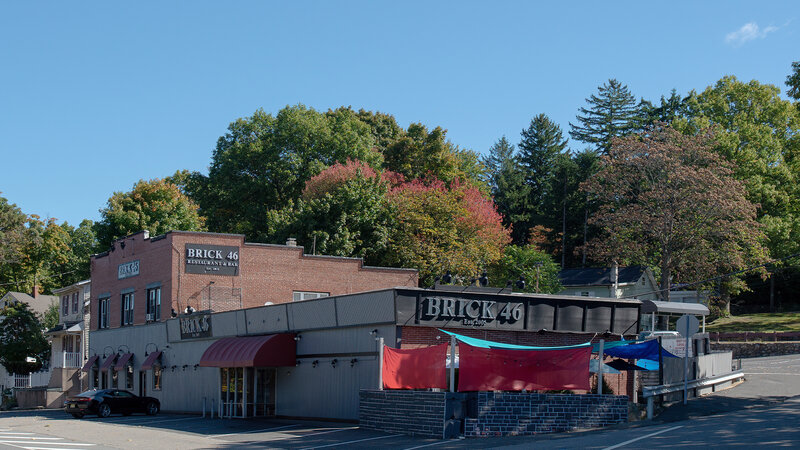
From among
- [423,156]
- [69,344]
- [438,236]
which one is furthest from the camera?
[423,156]

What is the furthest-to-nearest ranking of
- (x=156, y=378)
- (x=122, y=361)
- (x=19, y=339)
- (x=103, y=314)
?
(x=19, y=339) < (x=103, y=314) < (x=122, y=361) < (x=156, y=378)

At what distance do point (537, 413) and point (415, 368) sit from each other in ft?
12.0

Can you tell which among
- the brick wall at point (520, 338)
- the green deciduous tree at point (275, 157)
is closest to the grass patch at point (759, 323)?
the green deciduous tree at point (275, 157)

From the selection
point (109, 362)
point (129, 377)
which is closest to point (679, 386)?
point (129, 377)

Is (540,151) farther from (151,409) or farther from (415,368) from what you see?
(415,368)

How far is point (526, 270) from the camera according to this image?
188ft

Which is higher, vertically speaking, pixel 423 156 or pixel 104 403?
pixel 423 156

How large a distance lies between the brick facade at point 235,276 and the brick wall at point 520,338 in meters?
17.7

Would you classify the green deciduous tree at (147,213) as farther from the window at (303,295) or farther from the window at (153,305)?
the window at (303,295)

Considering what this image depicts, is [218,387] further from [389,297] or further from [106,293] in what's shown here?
[106,293]

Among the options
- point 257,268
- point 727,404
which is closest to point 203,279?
point 257,268

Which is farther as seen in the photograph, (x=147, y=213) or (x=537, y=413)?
(x=147, y=213)

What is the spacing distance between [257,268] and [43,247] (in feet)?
105

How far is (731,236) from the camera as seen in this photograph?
5566 centimetres
